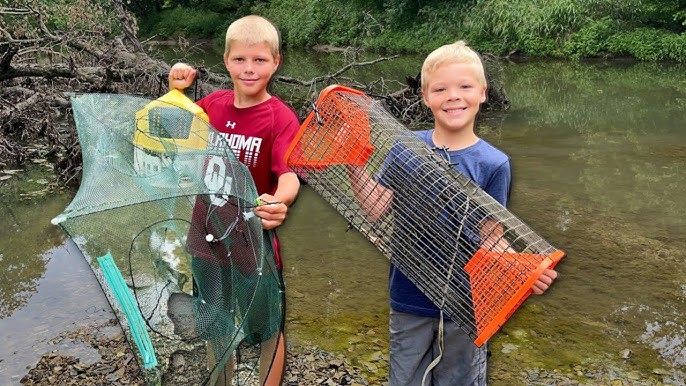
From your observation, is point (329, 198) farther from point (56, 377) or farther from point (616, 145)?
point (616, 145)

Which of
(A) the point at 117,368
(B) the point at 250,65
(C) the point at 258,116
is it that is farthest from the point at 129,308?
(A) the point at 117,368

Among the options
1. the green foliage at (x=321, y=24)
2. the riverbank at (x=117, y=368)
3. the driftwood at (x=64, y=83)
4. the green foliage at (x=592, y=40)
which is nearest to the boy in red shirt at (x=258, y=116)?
the riverbank at (x=117, y=368)

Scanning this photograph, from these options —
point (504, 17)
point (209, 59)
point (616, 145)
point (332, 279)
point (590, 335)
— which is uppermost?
point (590, 335)

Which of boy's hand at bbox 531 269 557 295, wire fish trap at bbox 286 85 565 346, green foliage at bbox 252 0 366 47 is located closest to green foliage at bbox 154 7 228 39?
green foliage at bbox 252 0 366 47

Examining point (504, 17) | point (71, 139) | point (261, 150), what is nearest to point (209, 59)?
point (504, 17)

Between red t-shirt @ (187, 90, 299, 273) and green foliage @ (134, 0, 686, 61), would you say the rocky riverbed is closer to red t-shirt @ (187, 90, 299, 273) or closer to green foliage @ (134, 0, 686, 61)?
red t-shirt @ (187, 90, 299, 273)

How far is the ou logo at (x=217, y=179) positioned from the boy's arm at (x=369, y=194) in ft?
1.37

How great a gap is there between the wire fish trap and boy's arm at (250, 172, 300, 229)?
0.08 m

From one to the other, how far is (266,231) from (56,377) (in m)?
1.78

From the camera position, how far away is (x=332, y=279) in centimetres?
467

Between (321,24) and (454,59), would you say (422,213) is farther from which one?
(321,24)

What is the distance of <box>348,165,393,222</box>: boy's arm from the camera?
2.28 meters

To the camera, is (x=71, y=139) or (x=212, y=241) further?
(x=71, y=139)

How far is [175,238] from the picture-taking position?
2559mm
